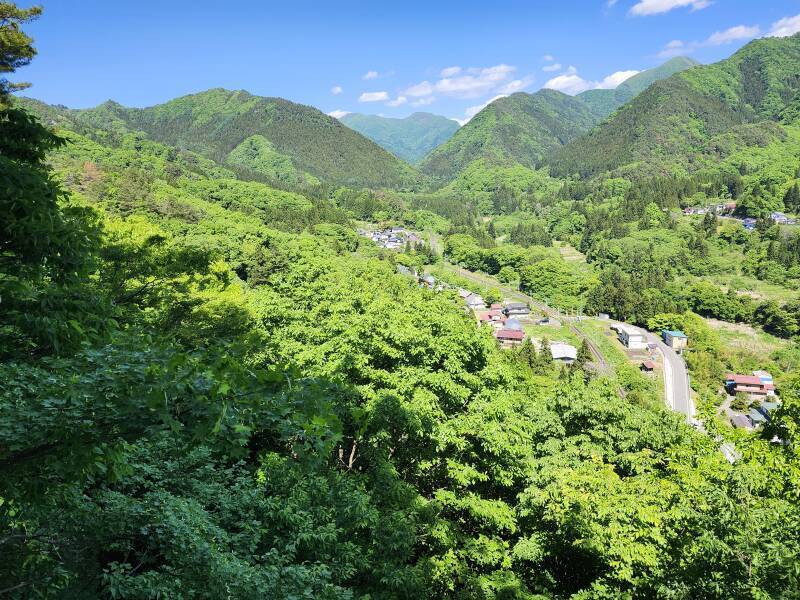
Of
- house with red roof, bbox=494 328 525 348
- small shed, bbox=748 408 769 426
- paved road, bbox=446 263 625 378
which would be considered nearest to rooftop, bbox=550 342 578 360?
paved road, bbox=446 263 625 378

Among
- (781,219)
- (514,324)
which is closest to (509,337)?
(514,324)

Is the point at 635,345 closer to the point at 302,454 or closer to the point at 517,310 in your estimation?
the point at 517,310

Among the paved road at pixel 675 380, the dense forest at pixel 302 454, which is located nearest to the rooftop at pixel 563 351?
the paved road at pixel 675 380

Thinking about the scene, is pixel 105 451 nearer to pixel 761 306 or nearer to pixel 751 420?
pixel 751 420

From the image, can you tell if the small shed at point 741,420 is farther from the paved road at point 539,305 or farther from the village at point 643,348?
the paved road at point 539,305

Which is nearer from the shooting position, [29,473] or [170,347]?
[29,473]

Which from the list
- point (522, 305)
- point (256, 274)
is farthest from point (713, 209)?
point (256, 274)

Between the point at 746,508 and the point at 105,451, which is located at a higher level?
the point at 105,451

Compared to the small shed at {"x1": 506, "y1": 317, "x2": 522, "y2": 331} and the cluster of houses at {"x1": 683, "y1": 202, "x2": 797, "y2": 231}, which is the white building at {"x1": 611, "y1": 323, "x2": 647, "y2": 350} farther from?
the cluster of houses at {"x1": 683, "y1": 202, "x2": 797, "y2": 231}
